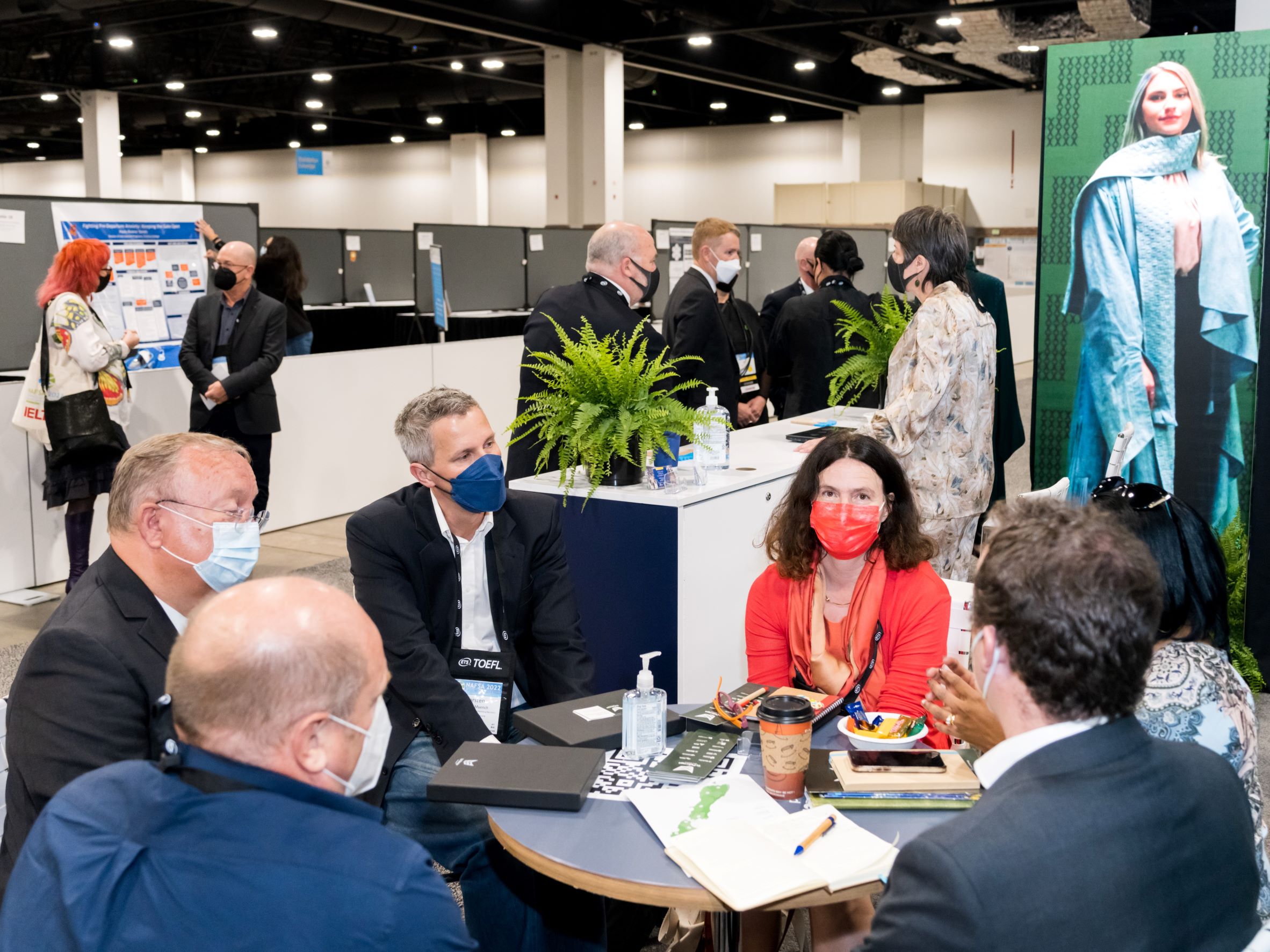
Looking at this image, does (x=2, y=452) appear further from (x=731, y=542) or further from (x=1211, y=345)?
(x=1211, y=345)

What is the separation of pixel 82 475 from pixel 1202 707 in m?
4.58

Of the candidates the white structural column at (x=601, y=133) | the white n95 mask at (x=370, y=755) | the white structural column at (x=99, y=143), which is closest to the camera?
the white n95 mask at (x=370, y=755)

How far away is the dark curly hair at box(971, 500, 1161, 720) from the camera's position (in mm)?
1325

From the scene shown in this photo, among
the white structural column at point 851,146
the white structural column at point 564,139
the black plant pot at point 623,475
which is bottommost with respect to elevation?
the black plant pot at point 623,475

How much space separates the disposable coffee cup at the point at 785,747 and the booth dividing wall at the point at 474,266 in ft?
23.5

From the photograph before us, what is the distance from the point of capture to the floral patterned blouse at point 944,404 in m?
3.95

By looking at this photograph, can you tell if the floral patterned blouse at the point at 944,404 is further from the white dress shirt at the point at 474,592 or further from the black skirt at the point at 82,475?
the black skirt at the point at 82,475

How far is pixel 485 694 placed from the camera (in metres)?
2.65

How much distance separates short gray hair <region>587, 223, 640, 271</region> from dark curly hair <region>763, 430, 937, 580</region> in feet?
5.60

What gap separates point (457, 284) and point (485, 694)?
679 centimetres

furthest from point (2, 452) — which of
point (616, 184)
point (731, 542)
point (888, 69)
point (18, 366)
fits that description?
point (888, 69)

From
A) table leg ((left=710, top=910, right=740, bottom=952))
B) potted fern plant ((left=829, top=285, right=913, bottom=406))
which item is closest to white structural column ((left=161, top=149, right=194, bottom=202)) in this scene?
potted fern plant ((left=829, top=285, right=913, bottom=406))

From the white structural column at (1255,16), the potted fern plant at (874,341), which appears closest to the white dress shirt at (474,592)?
the potted fern plant at (874,341)

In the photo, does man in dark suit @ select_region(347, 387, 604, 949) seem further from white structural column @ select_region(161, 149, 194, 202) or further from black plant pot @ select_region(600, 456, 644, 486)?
white structural column @ select_region(161, 149, 194, 202)
